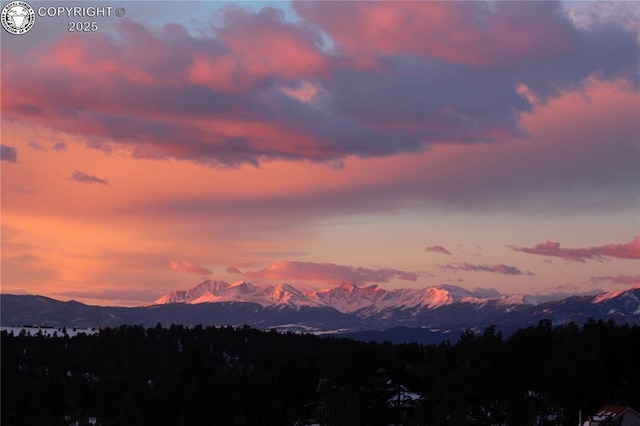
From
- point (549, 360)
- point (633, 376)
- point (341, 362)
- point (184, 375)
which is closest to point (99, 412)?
point (184, 375)

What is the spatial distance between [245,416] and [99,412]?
25.0 meters

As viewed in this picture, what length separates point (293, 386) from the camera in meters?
183

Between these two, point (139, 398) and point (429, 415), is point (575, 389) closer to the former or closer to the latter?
point (429, 415)

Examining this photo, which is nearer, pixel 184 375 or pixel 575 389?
pixel 575 389

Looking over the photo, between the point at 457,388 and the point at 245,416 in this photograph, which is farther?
the point at 245,416

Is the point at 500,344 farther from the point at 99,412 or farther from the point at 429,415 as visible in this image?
the point at 99,412

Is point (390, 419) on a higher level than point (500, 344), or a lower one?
lower

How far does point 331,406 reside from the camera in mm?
148500

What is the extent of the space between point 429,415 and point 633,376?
2678 cm

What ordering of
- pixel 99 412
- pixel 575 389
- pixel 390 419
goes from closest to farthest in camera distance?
pixel 575 389, pixel 390 419, pixel 99 412

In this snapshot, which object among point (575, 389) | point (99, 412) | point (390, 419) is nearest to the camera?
point (575, 389)

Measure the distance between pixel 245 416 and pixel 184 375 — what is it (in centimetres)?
990

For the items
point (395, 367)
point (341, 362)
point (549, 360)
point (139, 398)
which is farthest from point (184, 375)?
point (549, 360)

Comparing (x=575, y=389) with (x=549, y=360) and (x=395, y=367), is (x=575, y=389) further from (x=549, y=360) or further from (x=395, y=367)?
(x=395, y=367)
